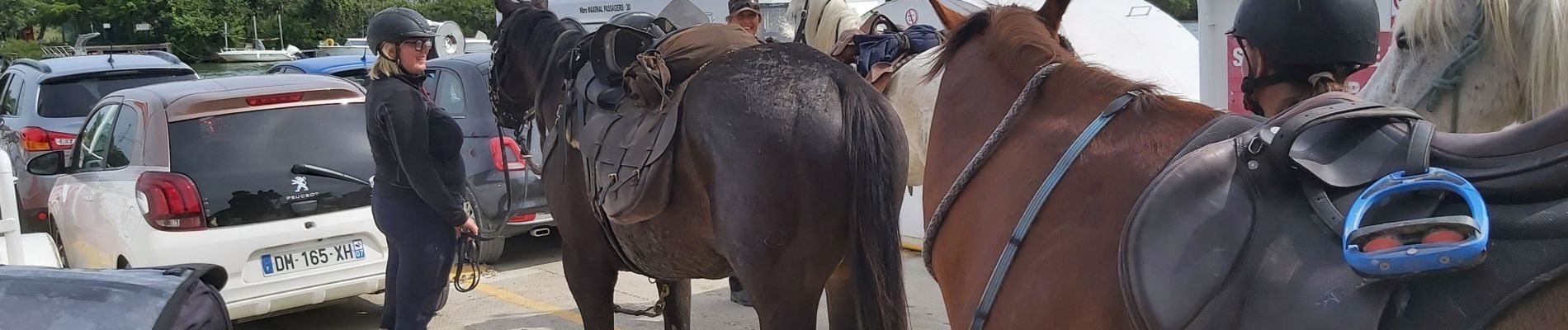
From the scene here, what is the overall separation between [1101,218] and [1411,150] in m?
0.47

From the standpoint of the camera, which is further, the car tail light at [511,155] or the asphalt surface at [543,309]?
the car tail light at [511,155]

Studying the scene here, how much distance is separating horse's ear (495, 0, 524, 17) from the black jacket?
69 centimetres

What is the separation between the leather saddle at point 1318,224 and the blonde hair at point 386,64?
9.97 feet

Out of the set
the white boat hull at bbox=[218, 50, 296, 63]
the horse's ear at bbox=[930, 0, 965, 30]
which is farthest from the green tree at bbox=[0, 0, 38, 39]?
the horse's ear at bbox=[930, 0, 965, 30]

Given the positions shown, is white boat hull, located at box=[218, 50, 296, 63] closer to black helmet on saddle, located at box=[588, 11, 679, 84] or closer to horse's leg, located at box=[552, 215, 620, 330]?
horse's leg, located at box=[552, 215, 620, 330]

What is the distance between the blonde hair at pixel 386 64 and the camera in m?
3.79

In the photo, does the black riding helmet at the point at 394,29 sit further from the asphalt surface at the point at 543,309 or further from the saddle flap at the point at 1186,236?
the saddle flap at the point at 1186,236

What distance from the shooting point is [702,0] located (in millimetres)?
10398

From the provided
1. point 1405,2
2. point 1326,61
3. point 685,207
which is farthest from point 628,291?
point 1326,61

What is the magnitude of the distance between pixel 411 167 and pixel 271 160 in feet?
5.77

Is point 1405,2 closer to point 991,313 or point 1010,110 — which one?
point 1010,110

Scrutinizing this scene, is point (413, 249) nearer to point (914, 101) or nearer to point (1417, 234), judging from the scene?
point (914, 101)

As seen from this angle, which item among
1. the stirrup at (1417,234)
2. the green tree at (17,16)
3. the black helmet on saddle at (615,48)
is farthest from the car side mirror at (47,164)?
the green tree at (17,16)

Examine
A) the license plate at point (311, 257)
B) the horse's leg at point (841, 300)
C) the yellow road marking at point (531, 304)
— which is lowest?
the yellow road marking at point (531, 304)
